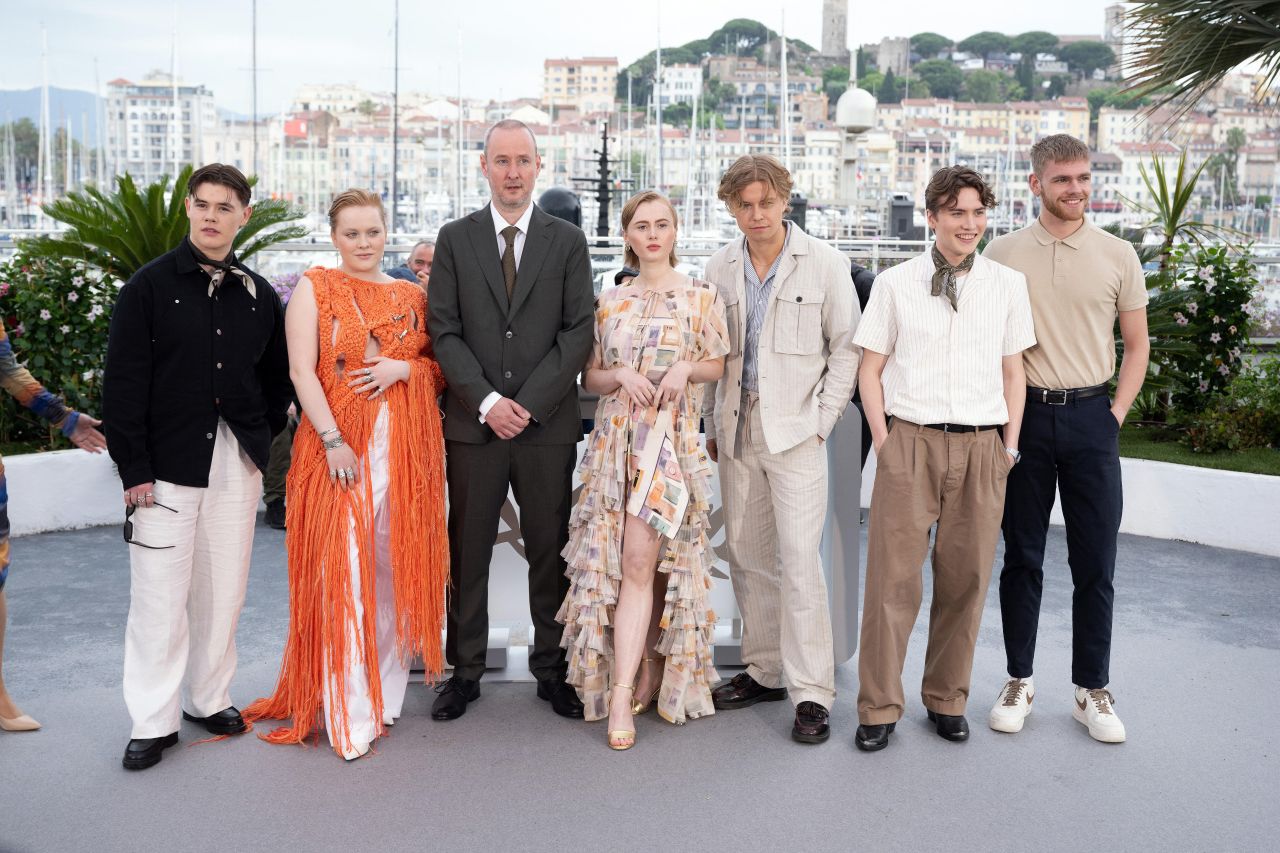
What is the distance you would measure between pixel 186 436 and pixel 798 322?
5.92 ft

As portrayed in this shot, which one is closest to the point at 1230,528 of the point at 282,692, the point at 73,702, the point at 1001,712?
the point at 1001,712

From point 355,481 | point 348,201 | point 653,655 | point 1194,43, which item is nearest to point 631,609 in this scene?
point 653,655

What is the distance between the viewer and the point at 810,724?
11.3 feet

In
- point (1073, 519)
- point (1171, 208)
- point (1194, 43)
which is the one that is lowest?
point (1073, 519)

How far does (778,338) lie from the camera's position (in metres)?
3.48

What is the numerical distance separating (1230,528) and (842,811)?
3783 millimetres

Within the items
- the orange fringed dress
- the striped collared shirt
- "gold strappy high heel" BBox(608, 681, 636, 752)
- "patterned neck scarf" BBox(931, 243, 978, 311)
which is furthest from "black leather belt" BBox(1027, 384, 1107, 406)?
the orange fringed dress

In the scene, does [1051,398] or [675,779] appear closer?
[675,779]

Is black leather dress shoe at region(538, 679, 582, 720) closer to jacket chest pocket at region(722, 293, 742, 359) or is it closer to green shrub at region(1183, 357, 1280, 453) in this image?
jacket chest pocket at region(722, 293, 742, 359)

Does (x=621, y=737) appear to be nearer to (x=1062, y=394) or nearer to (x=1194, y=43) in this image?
(x=1062, y=394)

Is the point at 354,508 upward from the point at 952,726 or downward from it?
upward

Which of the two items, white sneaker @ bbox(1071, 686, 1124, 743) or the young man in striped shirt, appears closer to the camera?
the young man in striped shirt

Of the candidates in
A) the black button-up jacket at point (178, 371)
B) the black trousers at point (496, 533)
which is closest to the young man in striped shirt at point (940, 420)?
the black trousers at point (496, 533)

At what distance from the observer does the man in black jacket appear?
125 inches
